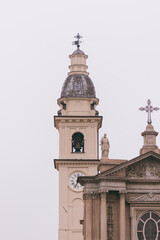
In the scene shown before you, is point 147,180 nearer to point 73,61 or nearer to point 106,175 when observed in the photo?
point 106,175

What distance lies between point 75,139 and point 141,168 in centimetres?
1560

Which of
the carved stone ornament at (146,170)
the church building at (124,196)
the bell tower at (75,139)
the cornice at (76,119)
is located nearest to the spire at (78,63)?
the bell tower at (75,139)

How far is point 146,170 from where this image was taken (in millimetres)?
51719

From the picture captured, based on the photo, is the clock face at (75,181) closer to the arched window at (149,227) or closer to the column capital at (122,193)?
the arched window at (149,227)

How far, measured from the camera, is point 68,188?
64.9 m

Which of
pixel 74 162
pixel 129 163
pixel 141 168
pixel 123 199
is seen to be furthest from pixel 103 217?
pixel 74 162

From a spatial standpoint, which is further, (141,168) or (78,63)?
(78,63)

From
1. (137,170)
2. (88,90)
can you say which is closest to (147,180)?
(137,170)

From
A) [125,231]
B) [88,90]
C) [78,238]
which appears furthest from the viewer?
[88,90]

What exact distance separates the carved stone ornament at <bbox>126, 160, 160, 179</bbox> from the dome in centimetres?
1672

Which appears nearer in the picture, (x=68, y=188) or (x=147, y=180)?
(x=147, y=180)

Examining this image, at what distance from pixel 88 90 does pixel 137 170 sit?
17058mm

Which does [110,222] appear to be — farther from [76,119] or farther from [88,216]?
[76,119]

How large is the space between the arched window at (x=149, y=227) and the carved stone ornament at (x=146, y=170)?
2046mm
